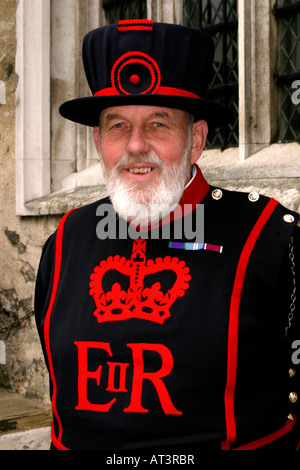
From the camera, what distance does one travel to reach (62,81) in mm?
4414

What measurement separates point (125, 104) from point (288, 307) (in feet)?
2.50

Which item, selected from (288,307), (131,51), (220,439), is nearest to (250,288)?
(288,307)

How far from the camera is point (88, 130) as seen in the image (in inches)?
175

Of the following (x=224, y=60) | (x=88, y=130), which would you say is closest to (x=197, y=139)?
(x=224, y=60)

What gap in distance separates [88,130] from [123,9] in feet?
2.68

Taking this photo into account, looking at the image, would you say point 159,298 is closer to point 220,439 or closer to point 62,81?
point 220,439

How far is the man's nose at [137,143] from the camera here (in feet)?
6.37

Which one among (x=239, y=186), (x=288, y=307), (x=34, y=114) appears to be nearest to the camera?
(x=288, y=307)

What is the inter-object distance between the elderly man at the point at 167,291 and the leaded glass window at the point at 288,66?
128cm

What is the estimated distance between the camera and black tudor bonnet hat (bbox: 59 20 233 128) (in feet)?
6.52

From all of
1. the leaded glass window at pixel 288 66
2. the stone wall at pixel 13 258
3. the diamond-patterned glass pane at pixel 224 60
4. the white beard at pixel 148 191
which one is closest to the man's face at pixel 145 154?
the white beard at pixel 148 191
